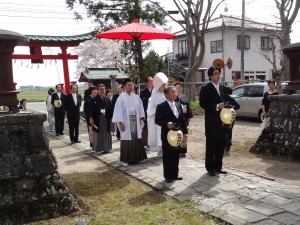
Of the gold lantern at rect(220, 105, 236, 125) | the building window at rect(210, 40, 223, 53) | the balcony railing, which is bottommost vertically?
the gold lantern at rect(220, 105, 236, 125)

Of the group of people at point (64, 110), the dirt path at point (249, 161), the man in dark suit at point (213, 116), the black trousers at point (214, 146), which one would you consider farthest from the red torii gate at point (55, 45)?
the black trousers at point (214, 146)

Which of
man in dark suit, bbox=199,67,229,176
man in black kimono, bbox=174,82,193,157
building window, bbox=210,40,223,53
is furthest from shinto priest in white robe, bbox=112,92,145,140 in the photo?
building window, bbox=210,40,223,53

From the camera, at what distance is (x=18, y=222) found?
14.0 feet

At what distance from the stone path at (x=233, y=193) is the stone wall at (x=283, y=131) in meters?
1.65

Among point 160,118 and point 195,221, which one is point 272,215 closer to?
point 195,221

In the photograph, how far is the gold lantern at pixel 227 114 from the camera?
5.64m

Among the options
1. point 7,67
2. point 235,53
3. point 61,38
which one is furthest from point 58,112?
point 235,53

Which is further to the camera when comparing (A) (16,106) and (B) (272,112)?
(B) (272,112)

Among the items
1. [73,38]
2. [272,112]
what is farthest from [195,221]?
[73,38]

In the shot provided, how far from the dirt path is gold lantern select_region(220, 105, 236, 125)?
1283 mm

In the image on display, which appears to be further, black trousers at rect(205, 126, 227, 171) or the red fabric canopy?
the red fabric canopy

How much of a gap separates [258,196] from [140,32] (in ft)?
23.1

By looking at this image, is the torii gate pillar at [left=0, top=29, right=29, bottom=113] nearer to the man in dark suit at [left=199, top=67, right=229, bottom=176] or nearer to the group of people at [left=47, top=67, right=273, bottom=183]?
the group of people at [left=47, top=67, right=273, bottom=183]

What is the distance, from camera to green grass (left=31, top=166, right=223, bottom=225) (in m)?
4.12
